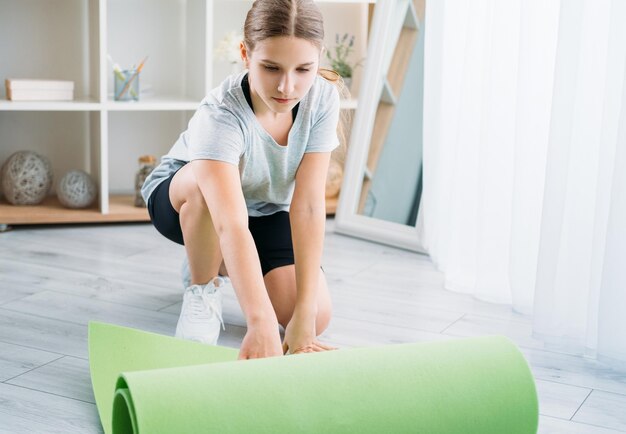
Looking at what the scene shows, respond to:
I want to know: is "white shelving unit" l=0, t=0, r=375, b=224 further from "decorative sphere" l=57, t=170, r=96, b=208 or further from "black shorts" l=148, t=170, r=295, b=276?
"black shorts" l=148, t=170, r=295, b=276

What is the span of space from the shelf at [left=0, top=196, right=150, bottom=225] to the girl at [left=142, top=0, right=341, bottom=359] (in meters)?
0.91

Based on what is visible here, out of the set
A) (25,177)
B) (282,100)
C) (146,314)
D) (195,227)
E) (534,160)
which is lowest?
(146,314)

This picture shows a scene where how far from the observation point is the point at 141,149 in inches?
129

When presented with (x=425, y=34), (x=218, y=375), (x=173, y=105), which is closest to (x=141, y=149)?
(x=173, y=105)

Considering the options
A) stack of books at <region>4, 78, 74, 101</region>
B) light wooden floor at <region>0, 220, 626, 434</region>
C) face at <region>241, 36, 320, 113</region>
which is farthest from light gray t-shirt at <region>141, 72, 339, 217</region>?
stack of books at <region>4, 78, 74, 101</region>

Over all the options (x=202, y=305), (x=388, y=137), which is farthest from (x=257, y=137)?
(x=388, y=137)

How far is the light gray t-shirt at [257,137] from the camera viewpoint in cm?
158

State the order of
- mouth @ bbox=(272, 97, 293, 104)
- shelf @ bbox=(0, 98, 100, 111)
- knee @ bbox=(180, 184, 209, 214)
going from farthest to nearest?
shelf @ bbox=(0, 98, 100, 111)
knee @ bbox=(180, 184, 209, 214)
mouth @ bbox=(272, 97, 293, 104)

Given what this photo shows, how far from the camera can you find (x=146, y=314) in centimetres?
204

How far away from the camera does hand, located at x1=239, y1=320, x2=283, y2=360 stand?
1.38m

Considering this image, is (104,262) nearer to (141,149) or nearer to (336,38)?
(141,149)

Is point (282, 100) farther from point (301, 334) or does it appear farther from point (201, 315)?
point (201, 315)

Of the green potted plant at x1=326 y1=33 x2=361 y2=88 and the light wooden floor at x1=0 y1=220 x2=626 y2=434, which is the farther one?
the green potted plant at x1=326 y1=33 x2=361 y2=88

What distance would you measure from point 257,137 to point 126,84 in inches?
54.3
